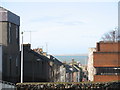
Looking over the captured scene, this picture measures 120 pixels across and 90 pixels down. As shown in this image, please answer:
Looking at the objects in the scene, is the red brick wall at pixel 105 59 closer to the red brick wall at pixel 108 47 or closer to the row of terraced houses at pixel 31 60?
the row of terraced houses at pixel 31 60

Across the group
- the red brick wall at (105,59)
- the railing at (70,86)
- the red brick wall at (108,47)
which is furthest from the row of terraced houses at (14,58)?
the red brick wall at (108,47)

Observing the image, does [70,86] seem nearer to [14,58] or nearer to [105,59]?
[14,58]

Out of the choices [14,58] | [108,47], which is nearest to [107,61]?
[108,47]

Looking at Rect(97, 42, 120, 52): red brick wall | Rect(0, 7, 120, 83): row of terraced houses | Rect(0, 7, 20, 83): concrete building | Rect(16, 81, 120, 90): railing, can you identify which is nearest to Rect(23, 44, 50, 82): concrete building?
Rect(0, 7, 120, 83): row of terraced houses

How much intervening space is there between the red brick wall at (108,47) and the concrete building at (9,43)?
719 inches

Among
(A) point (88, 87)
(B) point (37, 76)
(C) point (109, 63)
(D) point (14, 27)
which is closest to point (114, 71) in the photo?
(C) point (109, 63)

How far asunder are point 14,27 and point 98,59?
19.2 metres

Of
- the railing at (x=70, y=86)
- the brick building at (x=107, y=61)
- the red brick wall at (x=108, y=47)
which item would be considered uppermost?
the red brick wall at (x=108, y=47)

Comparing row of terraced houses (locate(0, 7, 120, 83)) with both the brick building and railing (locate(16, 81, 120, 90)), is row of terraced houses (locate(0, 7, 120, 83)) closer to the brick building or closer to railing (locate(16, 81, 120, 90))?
the brick building

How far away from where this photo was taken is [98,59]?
56.0 meters

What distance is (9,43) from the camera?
128 feet

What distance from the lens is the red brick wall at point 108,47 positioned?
56.6m

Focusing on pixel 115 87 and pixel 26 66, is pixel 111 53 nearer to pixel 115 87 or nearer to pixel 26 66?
pixel 26 66

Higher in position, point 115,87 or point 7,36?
point 7,36
